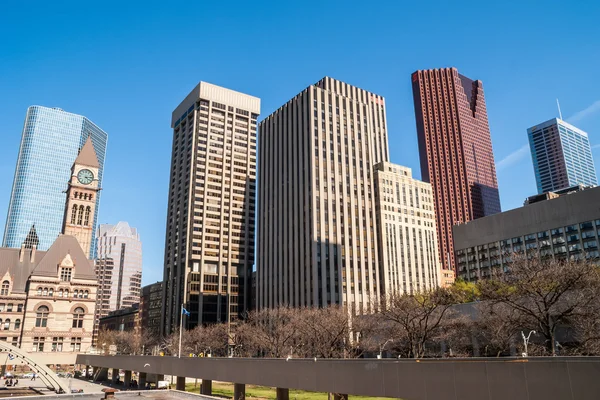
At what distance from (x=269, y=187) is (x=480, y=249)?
65.8m

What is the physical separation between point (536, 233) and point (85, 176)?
131 meters

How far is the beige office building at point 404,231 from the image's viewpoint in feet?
450

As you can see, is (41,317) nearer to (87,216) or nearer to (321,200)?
(87,216)

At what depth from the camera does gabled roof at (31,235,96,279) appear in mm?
118631

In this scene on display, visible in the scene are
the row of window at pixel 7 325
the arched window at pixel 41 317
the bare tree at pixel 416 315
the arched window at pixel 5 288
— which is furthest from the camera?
the arched window at pixel 5 288

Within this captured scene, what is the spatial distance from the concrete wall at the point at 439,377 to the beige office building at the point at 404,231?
3820 inches

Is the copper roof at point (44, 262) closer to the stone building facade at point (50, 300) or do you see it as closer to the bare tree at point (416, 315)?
the stone building facade at point (50, 300)

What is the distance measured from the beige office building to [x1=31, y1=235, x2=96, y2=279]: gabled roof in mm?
80231

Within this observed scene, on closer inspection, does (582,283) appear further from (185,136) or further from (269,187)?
(185,136)

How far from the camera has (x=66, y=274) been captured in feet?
396

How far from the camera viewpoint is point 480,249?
427 feet

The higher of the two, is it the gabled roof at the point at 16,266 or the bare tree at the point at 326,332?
the gabled roof at the point at 16,266

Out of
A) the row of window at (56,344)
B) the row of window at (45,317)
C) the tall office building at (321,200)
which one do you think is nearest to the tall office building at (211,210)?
the tall office building at (321,200)

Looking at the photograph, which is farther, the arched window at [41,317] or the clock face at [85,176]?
the clock face at [85,176]
